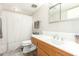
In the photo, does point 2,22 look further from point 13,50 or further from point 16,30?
point 13,50

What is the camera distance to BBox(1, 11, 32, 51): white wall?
68.7 inches

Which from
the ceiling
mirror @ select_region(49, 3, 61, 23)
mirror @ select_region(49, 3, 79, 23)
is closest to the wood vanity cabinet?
mirror @ select_region(49, 3, 79, 23)

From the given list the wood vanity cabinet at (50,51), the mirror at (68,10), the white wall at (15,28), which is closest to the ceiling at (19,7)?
the white wall at (15,28)

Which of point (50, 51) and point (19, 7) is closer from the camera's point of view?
point (50, 51)

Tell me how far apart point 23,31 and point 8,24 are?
1.50ft

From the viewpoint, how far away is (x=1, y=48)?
1.82m

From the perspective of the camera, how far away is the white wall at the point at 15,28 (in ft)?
5.72

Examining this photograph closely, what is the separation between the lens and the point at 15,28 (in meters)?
1.91

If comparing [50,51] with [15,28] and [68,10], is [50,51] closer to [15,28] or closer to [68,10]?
[68,10]

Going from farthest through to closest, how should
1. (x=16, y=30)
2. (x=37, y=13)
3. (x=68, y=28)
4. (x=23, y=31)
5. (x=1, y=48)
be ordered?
(x=37, y=13) < (x=23, y=31) < (x=16, y=30) < (x=1, y=48) < (x=68, y=28)

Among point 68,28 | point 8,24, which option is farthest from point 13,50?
point 68,28

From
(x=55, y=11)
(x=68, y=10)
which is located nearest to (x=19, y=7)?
(x=55, y=11)

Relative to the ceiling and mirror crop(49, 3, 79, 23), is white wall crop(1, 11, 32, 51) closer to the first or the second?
the ceiling

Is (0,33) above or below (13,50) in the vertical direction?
above
